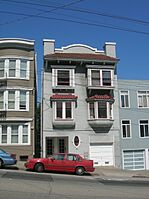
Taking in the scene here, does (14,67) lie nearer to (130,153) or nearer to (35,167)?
(35,167)

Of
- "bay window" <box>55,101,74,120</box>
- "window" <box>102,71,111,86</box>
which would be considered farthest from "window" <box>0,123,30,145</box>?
"window" <box>102,71,111,86</box>

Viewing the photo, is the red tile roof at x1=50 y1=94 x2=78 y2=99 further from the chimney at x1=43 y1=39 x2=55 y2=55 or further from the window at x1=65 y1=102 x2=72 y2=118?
the chimney at x1=43 y1=39 x2=55 y2=55

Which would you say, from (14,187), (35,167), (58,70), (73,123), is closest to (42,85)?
(58,70)

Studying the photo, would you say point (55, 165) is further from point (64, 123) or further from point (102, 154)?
point (102, 154)

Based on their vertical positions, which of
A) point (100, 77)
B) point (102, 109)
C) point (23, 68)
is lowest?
point (102, 109)

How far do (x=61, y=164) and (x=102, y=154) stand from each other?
8.79 meters

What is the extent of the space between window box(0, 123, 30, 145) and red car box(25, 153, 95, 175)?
233 inches

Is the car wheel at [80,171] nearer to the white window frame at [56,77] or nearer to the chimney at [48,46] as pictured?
the white window frame at [56,77]

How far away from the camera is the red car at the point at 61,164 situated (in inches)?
957

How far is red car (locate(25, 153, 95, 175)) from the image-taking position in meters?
24.3

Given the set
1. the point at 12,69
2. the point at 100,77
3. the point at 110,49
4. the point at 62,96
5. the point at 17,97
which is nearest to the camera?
the point at 17,97

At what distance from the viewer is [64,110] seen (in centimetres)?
3153

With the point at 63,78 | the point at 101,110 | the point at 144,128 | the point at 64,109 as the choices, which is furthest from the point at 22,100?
the point at 144,128

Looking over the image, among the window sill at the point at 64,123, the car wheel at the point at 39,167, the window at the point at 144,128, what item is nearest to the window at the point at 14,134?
the window sill at the point at 64,123
